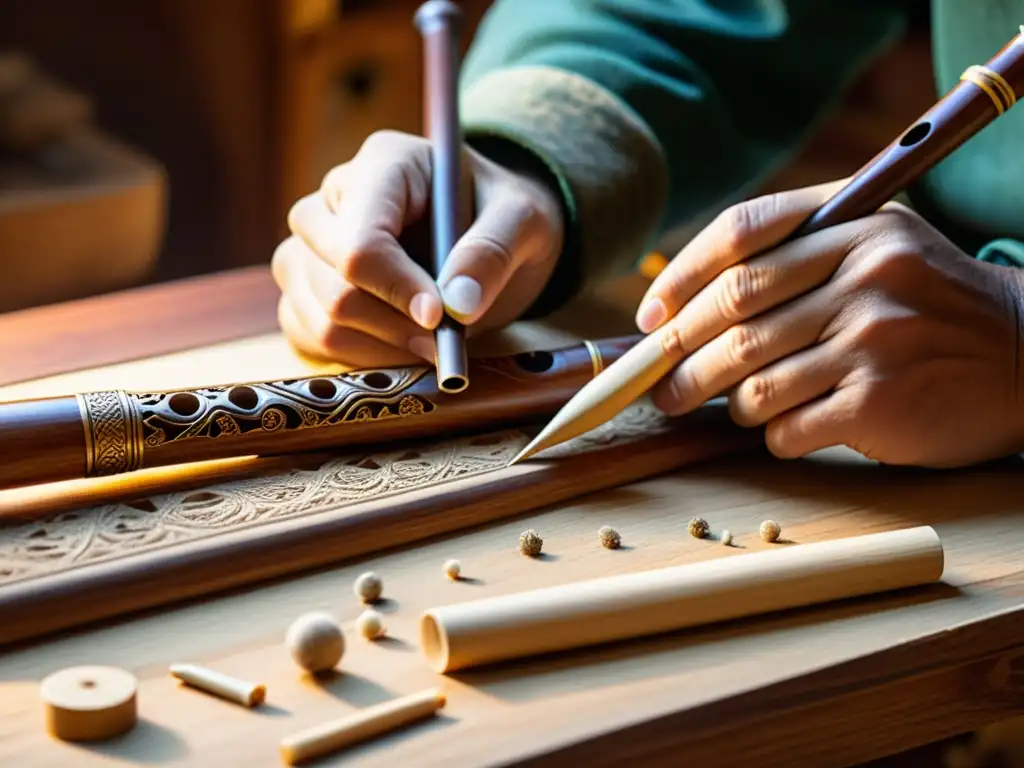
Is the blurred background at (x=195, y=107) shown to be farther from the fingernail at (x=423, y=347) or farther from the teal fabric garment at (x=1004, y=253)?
the teal fabric garment at (x=1004, y=253)

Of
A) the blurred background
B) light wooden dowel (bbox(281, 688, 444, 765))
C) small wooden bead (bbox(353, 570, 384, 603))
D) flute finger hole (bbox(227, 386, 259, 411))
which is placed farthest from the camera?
the blurred background

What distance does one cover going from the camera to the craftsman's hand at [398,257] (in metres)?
0.91

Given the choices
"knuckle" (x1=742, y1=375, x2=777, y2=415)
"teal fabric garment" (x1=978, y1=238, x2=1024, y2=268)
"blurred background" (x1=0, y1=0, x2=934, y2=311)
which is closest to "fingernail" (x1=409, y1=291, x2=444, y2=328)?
"knuckle" (x1=742, y1=375, x2=777, y2=415)

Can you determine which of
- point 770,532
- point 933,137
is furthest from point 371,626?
point 933,137

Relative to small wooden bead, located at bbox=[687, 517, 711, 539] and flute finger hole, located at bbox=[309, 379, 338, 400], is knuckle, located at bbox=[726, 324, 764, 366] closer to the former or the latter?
small wooden bead, located at bbox=[687, 517, 711, 539]

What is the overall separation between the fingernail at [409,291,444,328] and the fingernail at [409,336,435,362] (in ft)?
0.08

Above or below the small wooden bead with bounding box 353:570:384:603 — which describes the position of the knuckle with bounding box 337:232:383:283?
above

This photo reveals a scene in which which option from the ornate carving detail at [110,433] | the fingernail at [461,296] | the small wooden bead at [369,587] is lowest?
the small wooden bead at [369,587]

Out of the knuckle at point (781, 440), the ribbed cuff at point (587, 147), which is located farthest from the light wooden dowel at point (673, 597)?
the ribbed cuff at point (587, 147)

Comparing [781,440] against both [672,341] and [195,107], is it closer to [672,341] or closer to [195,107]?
[672,341]

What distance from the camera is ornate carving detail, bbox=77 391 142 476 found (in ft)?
2.49

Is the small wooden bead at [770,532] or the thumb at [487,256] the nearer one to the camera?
the small wooden bead at [770,532]

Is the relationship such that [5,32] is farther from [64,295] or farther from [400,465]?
[400,465]

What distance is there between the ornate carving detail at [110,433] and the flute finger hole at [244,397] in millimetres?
63
